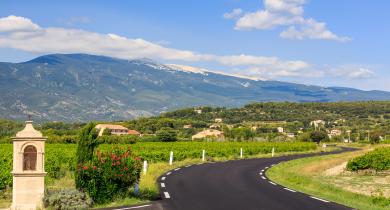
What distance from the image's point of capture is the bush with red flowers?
16.6 metres

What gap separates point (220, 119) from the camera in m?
188

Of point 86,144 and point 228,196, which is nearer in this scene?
point 228,196

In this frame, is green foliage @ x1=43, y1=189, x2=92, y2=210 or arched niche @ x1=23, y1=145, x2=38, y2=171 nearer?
green foliage @ x1=43, y1=189, x2=92, y2=210

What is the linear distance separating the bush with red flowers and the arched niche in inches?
59.6

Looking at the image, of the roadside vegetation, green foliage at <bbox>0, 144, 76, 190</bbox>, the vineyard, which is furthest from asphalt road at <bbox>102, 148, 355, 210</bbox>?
green foliage at <bbox>0, 144, 76, 190</bbox>

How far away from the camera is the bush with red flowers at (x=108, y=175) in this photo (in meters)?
16.6

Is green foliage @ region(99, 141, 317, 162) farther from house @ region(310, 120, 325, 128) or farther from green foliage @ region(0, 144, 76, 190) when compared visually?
house @ region(310, 120, 325, 128)

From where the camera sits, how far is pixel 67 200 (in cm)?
1520

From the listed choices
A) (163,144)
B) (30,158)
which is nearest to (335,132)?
(163,144)

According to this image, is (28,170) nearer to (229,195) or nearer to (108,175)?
(108,175)

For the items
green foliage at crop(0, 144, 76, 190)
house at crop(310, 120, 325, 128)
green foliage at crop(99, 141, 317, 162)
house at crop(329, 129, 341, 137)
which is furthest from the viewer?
house at crop(310, 120, 325, 128)

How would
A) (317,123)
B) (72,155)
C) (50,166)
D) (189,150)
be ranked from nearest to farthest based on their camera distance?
(50,166) < (72,155) < (189,150) < (317,123)

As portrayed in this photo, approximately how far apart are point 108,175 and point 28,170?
240 cm

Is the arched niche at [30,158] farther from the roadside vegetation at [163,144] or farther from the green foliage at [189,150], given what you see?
the green foliage at [189,150]
